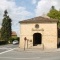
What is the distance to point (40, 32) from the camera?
54.7m

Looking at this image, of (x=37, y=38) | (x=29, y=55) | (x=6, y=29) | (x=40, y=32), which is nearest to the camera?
(x=29, y=55)

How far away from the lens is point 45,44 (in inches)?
2115

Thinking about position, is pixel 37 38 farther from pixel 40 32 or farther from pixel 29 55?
pixel 29 55

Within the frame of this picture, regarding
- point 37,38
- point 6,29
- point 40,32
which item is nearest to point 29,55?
point 40,32

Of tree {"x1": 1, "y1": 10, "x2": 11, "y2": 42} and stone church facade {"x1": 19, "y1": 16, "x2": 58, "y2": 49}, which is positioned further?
tree {"x1": 1, "y1": 10, "x2": 11, "y2": 42}

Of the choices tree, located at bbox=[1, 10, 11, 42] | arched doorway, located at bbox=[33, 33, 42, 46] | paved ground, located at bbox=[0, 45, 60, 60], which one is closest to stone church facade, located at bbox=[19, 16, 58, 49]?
arched doorway, located at bbox=[33, 33, 42, 46]

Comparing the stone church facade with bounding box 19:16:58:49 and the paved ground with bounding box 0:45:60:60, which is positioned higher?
the stone church facade with bounding box 19:16:58:49

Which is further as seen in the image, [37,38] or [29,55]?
[37,38]

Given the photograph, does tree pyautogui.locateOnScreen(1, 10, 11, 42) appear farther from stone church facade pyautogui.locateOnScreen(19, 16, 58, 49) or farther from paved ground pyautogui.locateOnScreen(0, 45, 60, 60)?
paved ground pyautogui.locateOnScreen(0, 45, 60, 60)

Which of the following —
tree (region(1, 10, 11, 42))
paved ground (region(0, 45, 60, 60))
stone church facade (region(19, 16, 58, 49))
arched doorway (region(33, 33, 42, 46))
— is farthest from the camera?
tree (region(1, 10, 11, 42))

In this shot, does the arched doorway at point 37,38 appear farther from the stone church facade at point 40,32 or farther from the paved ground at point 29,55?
the paved ground at point 29,55

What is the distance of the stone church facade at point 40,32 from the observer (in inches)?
2110

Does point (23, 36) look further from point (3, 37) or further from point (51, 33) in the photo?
point (3, 37)

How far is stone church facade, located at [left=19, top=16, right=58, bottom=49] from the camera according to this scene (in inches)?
2110
